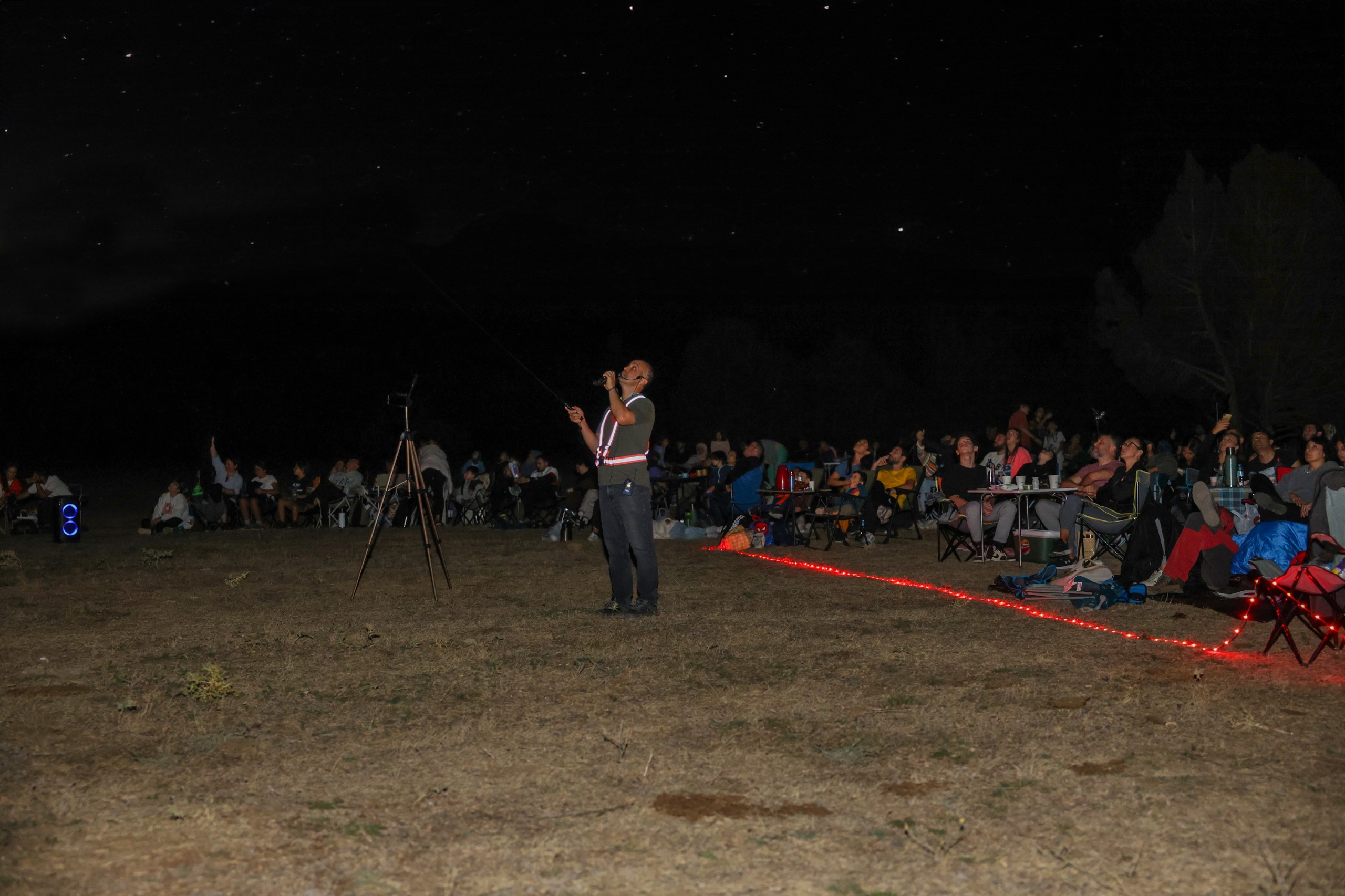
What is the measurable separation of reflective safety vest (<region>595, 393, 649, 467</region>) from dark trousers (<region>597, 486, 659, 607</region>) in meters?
0.16

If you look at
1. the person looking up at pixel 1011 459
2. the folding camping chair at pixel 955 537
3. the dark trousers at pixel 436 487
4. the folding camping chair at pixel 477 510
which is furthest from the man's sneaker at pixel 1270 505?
the folding camping chair at pixel 477 510

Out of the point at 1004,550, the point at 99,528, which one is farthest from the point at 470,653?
the point at 99,528

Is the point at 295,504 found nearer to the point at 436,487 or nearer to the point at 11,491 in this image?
the point at 436,487

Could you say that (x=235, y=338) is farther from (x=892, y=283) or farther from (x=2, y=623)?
(x=2, y=623)

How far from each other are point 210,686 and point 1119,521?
7.05 m

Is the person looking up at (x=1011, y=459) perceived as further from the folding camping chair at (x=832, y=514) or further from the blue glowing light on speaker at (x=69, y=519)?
the blue glowing light on speaker at (x=69, y=519)

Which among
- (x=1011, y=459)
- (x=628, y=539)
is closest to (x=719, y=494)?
(x=1011, y=459)

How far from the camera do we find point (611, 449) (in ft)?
23.7

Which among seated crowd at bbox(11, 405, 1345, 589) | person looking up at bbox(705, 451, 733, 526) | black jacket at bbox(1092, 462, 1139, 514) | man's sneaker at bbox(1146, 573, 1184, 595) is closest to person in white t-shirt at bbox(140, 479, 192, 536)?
seated crowd at bbox(11, 405, 1345, 589)

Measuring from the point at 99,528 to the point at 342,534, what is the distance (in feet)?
14.6

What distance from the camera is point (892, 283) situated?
65.0 m

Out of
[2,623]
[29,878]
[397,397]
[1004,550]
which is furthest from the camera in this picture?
[1004,550]

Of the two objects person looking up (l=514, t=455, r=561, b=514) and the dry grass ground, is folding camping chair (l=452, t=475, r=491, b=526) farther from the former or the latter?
the dry grass ground

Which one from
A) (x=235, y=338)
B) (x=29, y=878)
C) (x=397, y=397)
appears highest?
(x=235, y=338)
